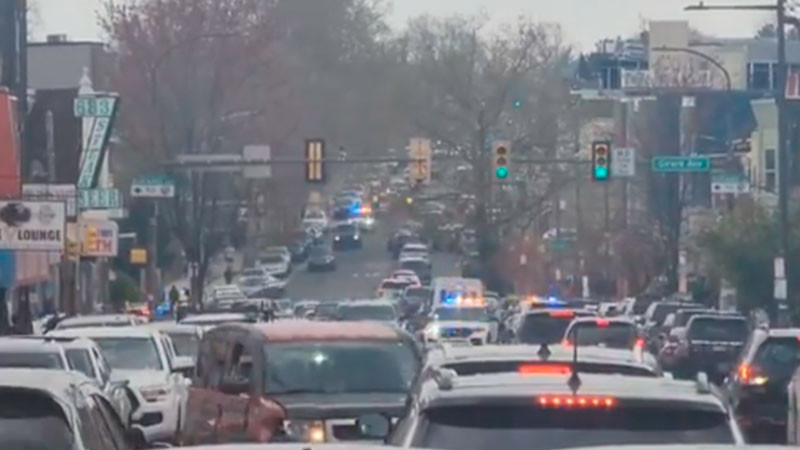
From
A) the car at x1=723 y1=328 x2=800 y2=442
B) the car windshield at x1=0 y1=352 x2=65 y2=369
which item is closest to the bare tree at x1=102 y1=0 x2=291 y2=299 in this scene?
the car at x1=723 y1=328 x2=800 y2=442

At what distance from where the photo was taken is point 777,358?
2689 cm

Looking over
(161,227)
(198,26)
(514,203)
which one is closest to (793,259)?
(198,26)

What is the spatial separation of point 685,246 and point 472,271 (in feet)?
61.7

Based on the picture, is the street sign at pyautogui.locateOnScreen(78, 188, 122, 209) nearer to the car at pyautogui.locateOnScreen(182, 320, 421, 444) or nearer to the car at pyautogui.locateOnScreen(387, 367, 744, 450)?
the car at pyautogui.locateOnScreen(182, 320, 421, 444)

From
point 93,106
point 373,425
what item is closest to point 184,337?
point 93,106

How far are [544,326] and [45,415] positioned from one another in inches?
1046

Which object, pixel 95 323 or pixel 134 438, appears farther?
pixel 95 323

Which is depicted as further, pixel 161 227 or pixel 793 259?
pixel 161 227

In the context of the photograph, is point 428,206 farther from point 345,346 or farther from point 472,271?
point 345,346

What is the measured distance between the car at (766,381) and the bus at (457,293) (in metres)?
24.3

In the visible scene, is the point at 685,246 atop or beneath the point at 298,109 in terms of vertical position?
beneath

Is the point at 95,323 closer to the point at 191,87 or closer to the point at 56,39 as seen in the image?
the point at 191,87

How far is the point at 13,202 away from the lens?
1335 inches

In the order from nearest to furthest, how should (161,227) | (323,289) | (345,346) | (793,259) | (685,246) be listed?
(345,346), (793,259), (685,246), (161,227), (323,289)
